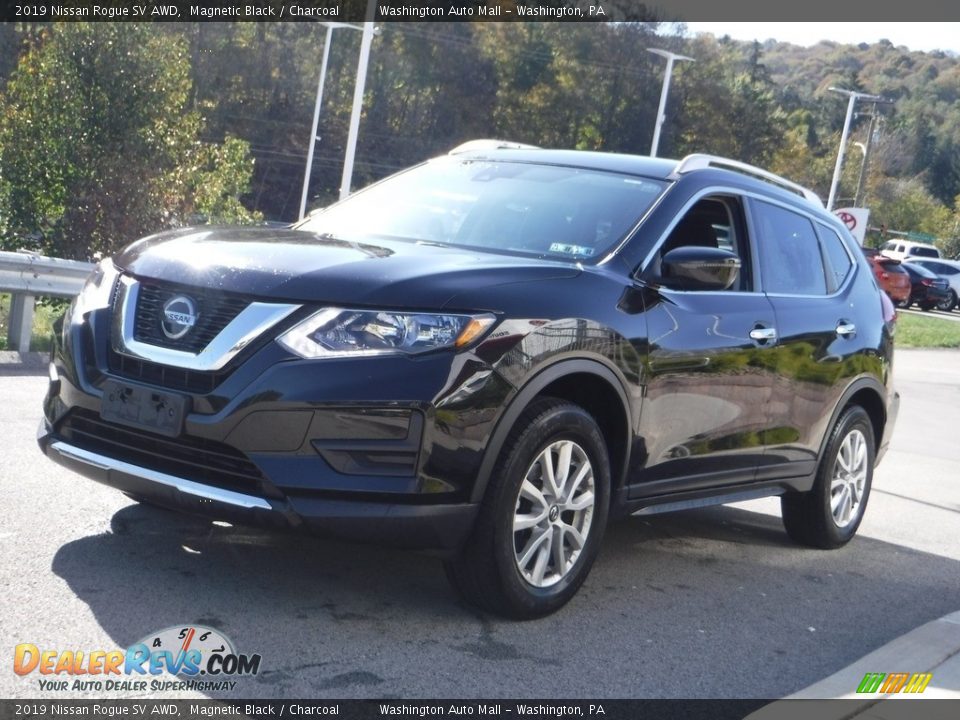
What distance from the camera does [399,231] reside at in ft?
18.6

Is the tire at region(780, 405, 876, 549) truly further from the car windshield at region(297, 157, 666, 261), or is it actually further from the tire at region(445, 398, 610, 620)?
the tire at region(445, 398, 610, 620)

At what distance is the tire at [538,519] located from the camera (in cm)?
455

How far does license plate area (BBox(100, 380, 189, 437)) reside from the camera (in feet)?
14.4

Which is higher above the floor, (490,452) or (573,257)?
(573,257)

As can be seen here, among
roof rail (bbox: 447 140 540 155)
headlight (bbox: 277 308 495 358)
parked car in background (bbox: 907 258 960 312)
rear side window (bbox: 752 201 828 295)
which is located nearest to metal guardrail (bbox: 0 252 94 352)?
roof rail (bbox: 447 140 540 155)

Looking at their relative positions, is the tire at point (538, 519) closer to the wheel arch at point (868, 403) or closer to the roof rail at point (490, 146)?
the roof rail at point (490, 146)

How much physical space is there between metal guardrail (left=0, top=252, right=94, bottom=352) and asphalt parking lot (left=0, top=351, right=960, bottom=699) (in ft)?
12.1

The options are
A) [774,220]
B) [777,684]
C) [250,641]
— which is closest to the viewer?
[250,641]

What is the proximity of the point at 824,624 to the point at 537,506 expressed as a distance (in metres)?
1.49

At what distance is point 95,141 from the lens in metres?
19.5

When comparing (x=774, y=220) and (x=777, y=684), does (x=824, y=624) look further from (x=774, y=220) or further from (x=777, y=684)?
(x=774, y=220)

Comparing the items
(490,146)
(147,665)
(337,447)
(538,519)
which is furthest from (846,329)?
(147,665)

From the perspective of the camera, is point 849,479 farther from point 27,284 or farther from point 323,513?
point 27,284

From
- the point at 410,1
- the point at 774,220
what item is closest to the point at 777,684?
the point at 774,220
